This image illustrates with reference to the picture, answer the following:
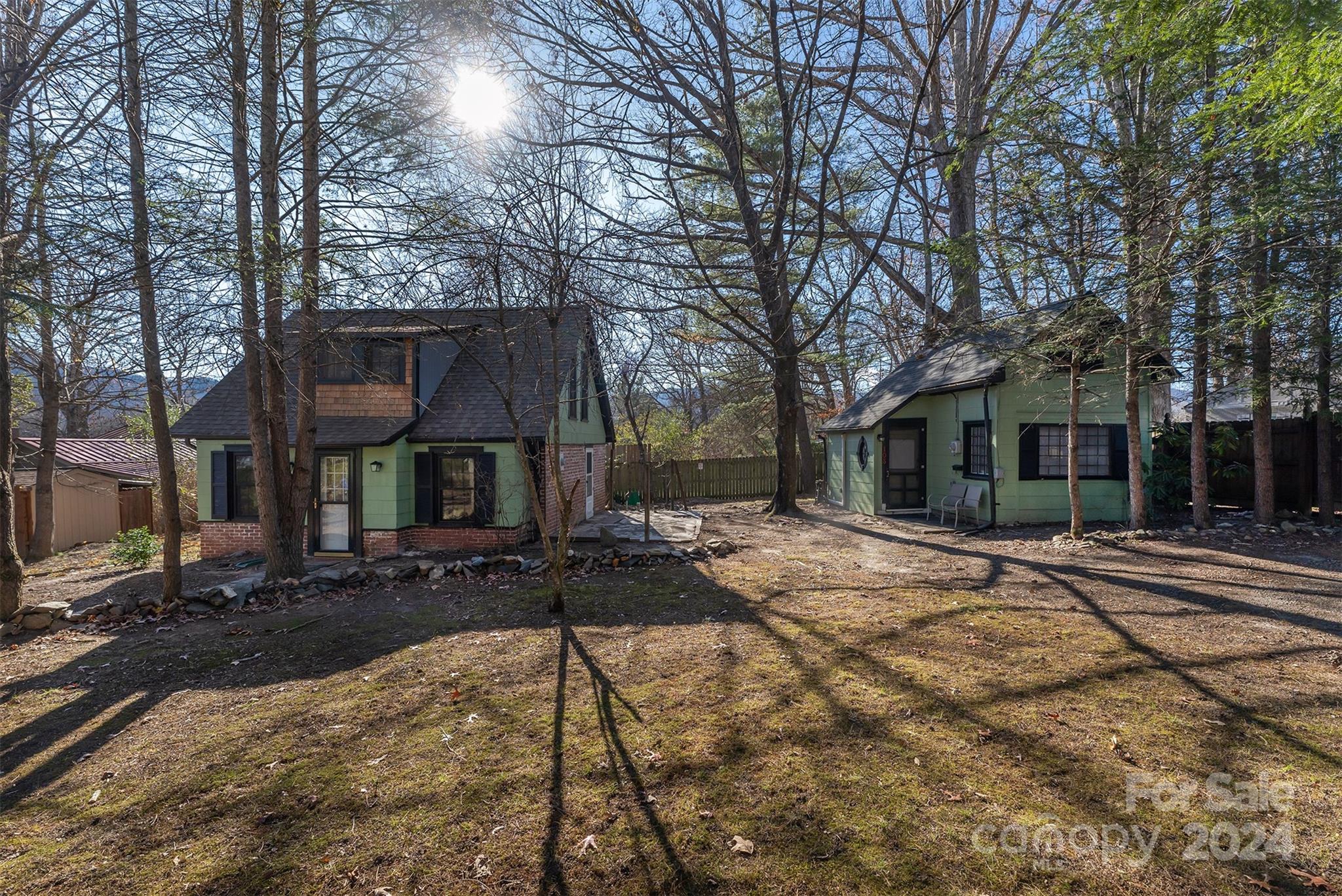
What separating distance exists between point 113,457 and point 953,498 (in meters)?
24.0

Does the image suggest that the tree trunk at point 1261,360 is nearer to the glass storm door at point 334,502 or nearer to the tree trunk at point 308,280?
A: the tree trunk at point 308,280

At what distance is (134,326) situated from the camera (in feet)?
20.5

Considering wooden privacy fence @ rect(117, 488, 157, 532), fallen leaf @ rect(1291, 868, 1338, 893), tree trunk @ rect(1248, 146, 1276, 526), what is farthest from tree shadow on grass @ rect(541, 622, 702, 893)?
wooden privacy fence @ rect(117, 488, 157, 532)

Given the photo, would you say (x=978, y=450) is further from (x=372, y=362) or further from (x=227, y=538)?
(x=227, y=538)

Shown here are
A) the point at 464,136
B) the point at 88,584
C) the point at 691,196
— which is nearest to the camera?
the point at 464,136

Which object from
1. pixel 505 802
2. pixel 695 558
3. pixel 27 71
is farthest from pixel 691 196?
pixel 505 802

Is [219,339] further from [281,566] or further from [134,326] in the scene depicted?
[281,566]

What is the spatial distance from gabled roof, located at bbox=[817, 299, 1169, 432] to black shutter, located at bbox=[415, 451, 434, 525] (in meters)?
9.30

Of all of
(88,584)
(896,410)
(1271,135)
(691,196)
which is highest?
(691,196)

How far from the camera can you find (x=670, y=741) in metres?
3.49

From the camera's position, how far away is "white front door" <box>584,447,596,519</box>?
1438cm

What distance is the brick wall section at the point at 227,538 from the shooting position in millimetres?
10867

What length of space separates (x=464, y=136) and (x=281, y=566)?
6.08 m

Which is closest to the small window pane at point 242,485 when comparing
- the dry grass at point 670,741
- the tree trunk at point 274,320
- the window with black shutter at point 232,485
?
the window with black shutter at point 232,485
